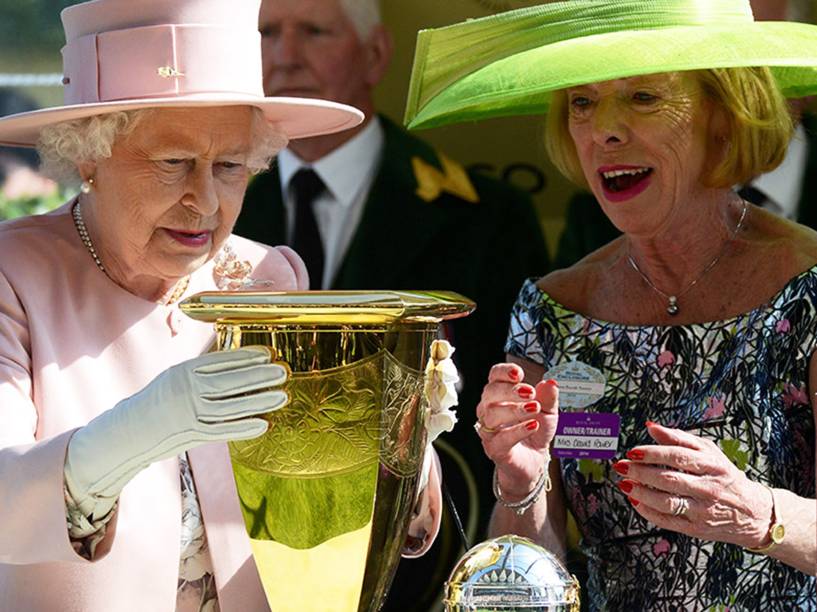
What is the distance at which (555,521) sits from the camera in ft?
7.68

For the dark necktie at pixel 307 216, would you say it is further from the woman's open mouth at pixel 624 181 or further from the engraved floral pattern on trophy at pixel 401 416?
the engraved floral pattern on trophy at pixel 401 416

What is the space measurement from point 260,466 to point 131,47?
2.13 feet

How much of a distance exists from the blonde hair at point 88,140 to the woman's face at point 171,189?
17 millimetres

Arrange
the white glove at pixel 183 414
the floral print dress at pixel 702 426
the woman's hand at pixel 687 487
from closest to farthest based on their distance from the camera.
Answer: the white glove at pixel 183 414 < the woman's hand at pixel 687 487 < the floral print dress at pixel 702 426

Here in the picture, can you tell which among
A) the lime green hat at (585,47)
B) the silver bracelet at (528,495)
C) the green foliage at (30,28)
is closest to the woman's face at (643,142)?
the lime green hat at (585,47)

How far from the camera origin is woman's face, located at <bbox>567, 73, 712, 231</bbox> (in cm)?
227

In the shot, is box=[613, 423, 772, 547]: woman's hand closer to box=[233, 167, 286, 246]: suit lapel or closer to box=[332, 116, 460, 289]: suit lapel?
box=[332, 116, 460, 289]: suit lapel

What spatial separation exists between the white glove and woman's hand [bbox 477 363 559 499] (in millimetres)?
522

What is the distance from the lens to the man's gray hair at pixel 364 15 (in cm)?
337

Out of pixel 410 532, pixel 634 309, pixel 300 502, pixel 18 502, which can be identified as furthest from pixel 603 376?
pixel 18 502

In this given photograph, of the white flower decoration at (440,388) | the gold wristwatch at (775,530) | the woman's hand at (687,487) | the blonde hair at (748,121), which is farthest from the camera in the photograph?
the blonde hair at (748,121)

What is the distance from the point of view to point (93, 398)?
196cm

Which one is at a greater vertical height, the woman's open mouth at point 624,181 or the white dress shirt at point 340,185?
the woman's open mouth at point 624,181

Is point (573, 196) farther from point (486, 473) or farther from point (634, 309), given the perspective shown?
point (634, 309)
